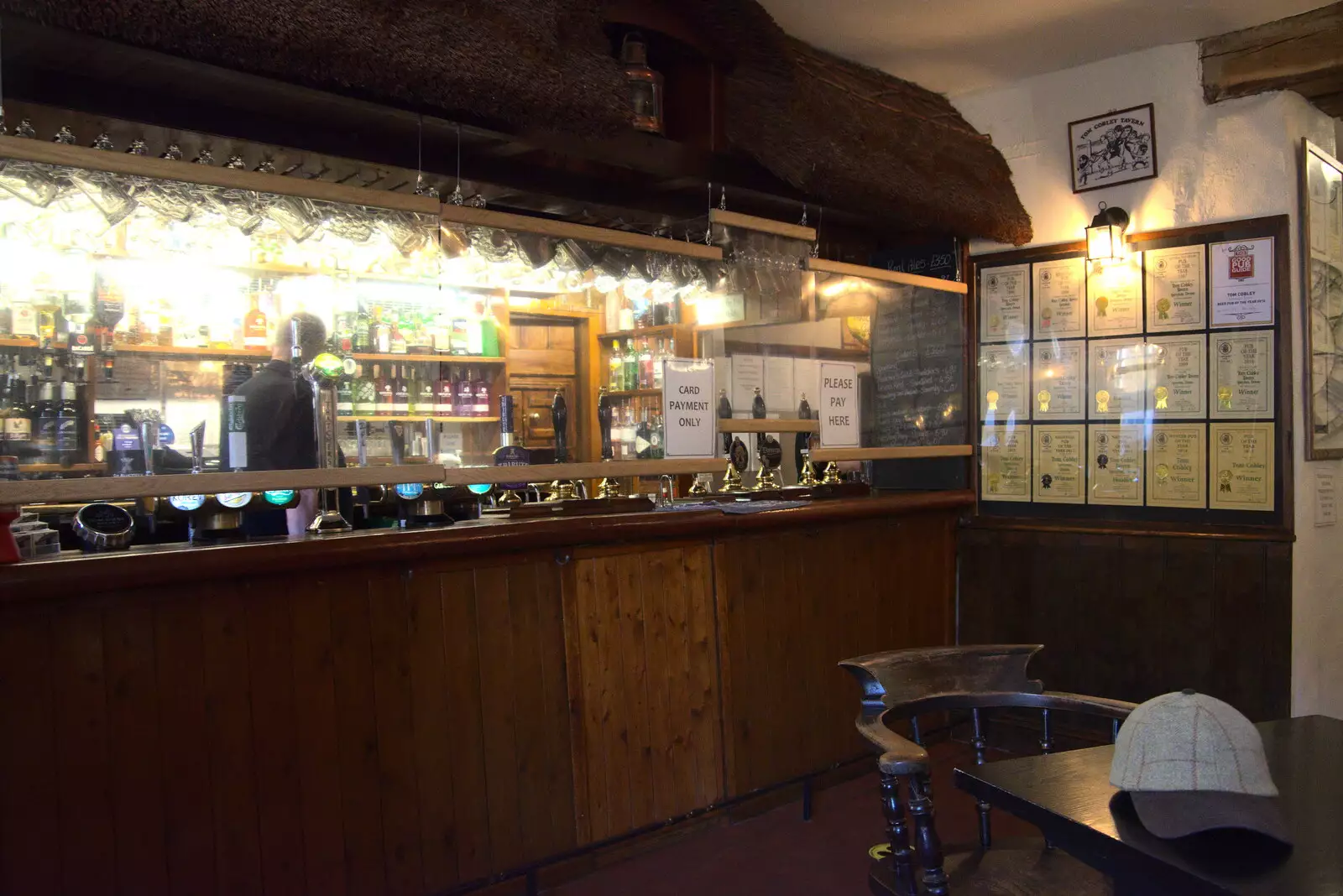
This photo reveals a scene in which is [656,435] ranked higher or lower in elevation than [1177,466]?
higher

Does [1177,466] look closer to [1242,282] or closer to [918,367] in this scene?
[1242,282]

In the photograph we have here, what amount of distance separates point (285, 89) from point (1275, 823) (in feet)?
9.08

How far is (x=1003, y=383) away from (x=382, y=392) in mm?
2878

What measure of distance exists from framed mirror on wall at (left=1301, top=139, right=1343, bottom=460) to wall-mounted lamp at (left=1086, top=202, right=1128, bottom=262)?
641 mm

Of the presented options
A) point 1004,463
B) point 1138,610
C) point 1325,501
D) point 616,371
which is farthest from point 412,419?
point 1325,501

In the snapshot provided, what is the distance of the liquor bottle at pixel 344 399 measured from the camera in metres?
2.80

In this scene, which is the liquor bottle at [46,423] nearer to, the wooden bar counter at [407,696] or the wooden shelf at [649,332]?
the wooden bar counter at [407,696]

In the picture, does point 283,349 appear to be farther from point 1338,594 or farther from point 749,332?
point 1338,594

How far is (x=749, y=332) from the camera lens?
400 centimetres

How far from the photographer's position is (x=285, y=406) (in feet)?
8.71

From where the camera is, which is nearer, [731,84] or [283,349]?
[283,349]

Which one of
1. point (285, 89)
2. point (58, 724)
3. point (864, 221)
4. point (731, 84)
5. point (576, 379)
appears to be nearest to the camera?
point (58, 724)

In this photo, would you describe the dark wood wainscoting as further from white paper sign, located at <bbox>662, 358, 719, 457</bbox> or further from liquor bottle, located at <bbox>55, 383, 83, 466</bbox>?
liquor bottle, located at <bbox>55, 383, 83, 466</bbox>

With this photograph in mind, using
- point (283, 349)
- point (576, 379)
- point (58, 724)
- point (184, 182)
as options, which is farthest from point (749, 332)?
point (58, 724)
